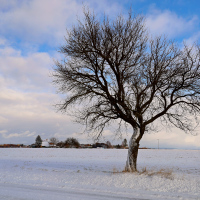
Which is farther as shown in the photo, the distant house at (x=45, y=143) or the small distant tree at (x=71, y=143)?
the distant house at (x=45, y=143)

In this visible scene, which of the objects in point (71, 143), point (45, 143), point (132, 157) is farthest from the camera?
point (45, 143)

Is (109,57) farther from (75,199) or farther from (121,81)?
(75,199)

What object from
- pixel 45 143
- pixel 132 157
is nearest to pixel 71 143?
pixel 45 143

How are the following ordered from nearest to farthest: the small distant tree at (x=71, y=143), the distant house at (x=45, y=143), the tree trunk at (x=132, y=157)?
the tree trunk at (x=132, y=157) → the small distant tree at (x=71, y=143) → the distant house at (x=45, y=143)

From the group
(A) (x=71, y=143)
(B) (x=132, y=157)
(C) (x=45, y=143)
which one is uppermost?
(B) (x=132, y=157)

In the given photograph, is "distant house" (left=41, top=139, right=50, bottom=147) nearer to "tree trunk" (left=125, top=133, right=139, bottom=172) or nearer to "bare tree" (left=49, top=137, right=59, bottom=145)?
"bare tree" (left=49, top=137, right=59, bottom=145)

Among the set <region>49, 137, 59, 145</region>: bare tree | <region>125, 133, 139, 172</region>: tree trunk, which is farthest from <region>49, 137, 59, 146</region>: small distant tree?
<region>125, 133, 139, 172</region>: tree trunk

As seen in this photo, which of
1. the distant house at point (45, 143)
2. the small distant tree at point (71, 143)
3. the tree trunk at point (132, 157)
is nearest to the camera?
the tree trunk at point (132, 157)

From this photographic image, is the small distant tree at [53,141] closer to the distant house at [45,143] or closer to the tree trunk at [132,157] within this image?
the distant house at [45,143]

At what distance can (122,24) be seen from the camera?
49.6 ft

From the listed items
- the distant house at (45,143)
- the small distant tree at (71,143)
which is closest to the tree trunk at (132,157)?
the small distant tree at (71,143)

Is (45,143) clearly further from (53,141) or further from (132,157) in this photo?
(132,157)

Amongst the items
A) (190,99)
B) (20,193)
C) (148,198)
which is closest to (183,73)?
(190,99)

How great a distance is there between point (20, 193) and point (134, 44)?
A: 11.4 m
